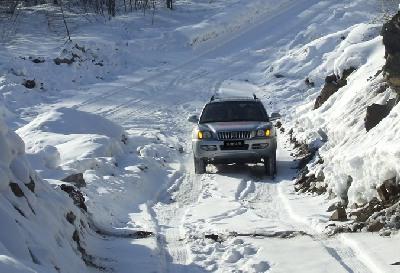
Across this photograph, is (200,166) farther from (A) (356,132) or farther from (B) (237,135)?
(A) (356,132)

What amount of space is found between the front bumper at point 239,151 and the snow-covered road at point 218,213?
12.9 inches

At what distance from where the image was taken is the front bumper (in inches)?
519

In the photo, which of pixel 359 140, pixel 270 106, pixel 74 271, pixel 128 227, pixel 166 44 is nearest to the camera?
pixel 74 271

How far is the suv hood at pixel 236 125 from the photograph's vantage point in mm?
13328

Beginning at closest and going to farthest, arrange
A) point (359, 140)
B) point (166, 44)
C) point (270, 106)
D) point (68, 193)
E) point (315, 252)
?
1. point (315, 252)
2. point (68, 193)
3. point (359, 140)
4. point (270, 106)
5. point (166, 44)

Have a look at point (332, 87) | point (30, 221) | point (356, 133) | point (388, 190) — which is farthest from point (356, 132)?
point (30, 221)

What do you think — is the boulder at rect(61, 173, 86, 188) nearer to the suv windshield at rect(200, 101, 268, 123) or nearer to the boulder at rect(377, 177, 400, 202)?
Answer: the suv windshield at rect(200, 101, 268, 123)

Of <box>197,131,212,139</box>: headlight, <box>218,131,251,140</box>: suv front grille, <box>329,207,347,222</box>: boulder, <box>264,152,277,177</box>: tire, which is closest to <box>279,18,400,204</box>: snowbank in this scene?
<box>329,207,347,222</box>: boulder

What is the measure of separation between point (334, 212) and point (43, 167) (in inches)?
195

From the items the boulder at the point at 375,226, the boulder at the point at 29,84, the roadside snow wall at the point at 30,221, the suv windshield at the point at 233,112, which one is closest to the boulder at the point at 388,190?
the boulder at the point at 375,226

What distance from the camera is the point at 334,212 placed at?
8.65m

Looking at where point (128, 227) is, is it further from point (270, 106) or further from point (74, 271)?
point (270, 106)

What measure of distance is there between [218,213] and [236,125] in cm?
402

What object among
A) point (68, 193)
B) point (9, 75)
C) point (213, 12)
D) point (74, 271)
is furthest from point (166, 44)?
point (74, 271)
